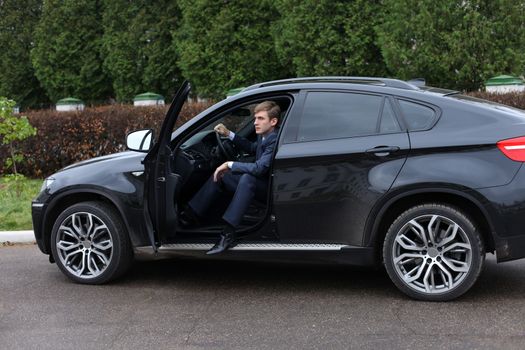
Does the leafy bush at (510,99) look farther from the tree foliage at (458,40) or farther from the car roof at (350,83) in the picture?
the car roof at (350,83)

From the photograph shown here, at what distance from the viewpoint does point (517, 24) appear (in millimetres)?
12680

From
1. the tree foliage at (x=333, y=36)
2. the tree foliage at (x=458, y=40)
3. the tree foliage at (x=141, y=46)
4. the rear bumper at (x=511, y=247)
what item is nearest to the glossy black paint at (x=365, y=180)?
the rear bumper at (x=511, y=247)

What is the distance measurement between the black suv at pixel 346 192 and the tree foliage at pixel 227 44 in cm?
1202

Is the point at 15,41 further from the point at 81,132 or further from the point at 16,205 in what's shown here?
the point at 16,205

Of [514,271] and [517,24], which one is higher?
[517,24]

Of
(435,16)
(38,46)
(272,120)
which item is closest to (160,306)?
(272,120)

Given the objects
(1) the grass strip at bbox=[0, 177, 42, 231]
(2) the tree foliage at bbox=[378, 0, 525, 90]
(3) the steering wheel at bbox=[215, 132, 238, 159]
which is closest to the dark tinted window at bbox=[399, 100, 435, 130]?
(3) the steering wheel at bbox=[215, 132, 238, 159]

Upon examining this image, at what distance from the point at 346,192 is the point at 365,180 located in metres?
0.17

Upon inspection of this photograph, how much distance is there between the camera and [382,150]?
4.93 metres

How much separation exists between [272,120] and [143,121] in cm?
654

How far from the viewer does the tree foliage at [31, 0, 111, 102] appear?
22688mm

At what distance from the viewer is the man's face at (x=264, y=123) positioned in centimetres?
550

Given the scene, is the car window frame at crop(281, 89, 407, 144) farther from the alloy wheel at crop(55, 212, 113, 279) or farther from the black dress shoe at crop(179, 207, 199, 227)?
the alloy wheel at crop(55, 212, 113, 279)

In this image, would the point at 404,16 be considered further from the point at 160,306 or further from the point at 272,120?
the point at 160,306
